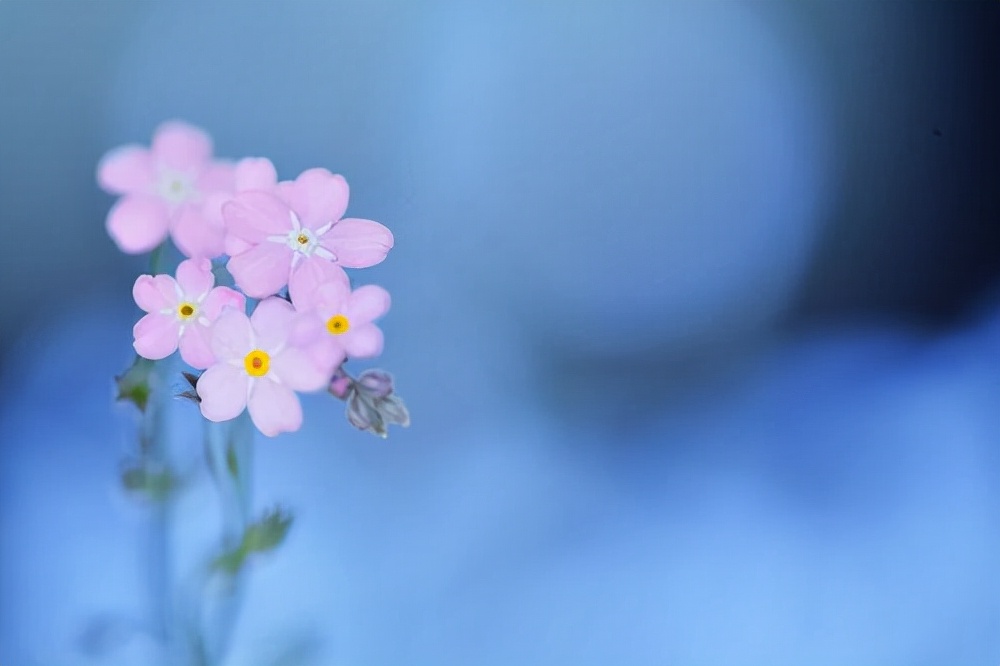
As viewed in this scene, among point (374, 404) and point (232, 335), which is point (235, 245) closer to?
point (232, 335)

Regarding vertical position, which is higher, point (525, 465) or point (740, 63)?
point (740, 63)

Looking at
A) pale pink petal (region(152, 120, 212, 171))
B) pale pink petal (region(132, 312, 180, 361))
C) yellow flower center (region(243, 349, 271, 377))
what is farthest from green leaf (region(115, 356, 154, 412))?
pale pink petal (region(152, 120, 212, 171))

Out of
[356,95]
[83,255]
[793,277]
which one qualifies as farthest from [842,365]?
[83,255]

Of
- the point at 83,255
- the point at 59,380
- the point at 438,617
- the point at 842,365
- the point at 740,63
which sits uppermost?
the point at 740,63

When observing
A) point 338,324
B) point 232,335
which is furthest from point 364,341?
point 232,335

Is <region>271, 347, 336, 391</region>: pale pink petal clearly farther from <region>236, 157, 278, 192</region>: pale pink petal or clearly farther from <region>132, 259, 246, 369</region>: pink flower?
<region>236, 157, 278, 192</region>: pale pink petal

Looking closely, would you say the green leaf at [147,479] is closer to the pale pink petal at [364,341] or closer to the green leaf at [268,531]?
the green leaf at [268,531]

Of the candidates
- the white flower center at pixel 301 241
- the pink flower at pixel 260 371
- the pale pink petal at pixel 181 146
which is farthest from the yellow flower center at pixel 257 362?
the pale pink petal at pixel 181 146

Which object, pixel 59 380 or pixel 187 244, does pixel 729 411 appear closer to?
pixel 187 244
